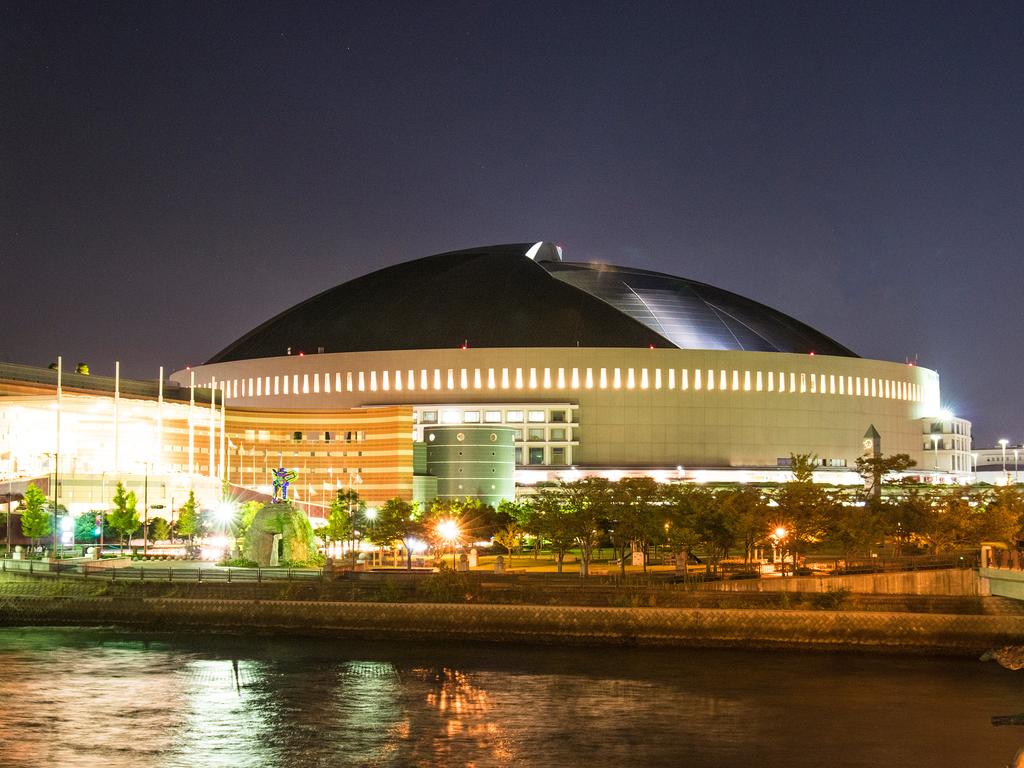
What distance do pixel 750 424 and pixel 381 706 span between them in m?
104

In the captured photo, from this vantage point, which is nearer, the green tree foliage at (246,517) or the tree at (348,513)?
the green tree foliage at (246,517)

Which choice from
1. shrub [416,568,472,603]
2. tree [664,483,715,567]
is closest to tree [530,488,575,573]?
tree [664,483,715,567]

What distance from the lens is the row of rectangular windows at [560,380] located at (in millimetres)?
142250

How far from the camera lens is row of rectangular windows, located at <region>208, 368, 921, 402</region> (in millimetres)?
142250

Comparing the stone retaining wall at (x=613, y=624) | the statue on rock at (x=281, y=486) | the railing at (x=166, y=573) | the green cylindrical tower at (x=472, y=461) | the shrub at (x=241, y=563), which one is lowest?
the stone retaining wall at (x=613, y=624)

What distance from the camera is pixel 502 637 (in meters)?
61.4

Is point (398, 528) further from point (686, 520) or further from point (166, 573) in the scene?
point (166, 573)

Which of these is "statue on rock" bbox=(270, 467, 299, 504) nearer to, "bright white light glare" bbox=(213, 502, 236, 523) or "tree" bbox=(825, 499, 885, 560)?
"bright white light glare" bbox=(213, 502, 236, 523)

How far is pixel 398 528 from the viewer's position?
89062mm

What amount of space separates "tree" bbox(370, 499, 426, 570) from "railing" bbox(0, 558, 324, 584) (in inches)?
578

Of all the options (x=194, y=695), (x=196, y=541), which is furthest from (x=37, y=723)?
(x=196, y=541)

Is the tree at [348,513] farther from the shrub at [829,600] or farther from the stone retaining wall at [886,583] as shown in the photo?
the shrub at [829,600]

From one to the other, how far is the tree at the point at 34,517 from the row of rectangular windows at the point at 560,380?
1874 inches

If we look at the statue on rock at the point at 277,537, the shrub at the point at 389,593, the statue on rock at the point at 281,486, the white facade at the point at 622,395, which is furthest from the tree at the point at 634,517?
the white facade at the point at 622,395
